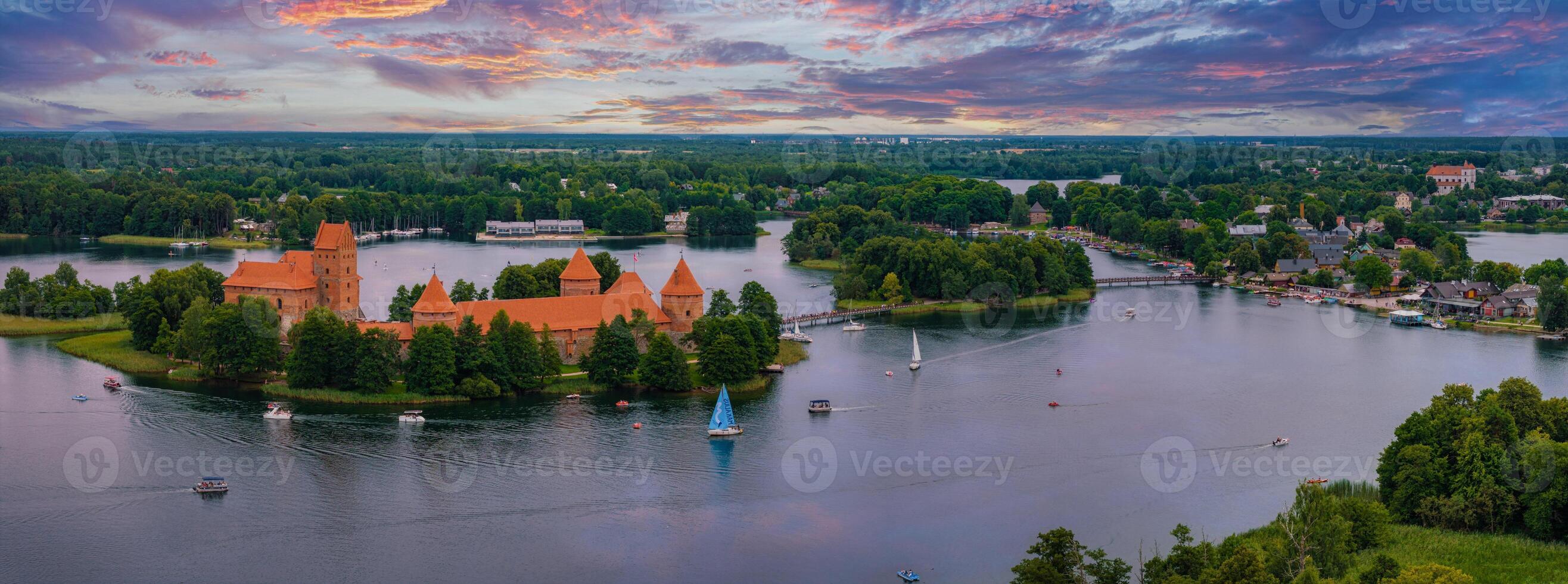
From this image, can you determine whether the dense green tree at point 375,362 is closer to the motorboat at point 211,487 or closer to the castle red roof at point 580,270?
the motorboat at point 211,487

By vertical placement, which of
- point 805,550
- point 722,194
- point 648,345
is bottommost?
point 805,550

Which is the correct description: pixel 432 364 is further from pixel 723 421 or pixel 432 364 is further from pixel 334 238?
pixel 723 421

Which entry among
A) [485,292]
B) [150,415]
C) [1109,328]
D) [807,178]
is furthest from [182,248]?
[807,178]

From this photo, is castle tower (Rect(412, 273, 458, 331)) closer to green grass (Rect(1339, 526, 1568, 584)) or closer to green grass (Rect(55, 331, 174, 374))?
green grass (Rect(55, 331, 174, 374))

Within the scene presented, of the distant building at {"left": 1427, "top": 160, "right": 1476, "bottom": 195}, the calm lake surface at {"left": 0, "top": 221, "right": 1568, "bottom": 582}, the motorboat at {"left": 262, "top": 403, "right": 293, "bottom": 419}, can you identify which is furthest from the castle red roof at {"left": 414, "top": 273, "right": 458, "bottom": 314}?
the distant building at {"left": 1427, "top": 160, "right": 1476, "bottom": 195}

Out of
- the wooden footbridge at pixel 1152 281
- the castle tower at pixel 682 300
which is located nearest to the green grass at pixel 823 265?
the wooden footbridge at pixel 1152 281

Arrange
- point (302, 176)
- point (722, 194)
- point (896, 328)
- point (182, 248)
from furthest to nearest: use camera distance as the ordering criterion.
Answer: point (302, 176), point (722, 194), point (182, 248), point (896, 328)

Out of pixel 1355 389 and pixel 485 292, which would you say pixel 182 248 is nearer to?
pixel 485 292
